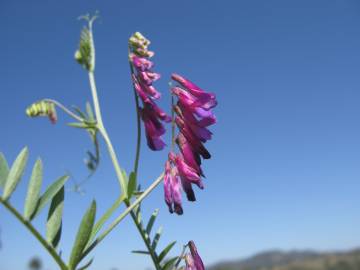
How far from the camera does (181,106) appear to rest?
A: 1745 millimetres

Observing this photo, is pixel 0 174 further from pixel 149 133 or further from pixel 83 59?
pixel 83 59

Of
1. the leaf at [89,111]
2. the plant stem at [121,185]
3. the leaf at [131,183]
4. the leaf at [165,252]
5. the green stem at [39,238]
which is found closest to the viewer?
the green stem at [39,238]

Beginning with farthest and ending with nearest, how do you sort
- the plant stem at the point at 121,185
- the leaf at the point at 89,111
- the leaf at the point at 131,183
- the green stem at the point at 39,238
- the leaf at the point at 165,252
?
1. the leaf at the point at 89,111
2. the leaf at the point at 165,252
3. the leaf at the point at 131,183
4. the plant stem at the point at 121,185
5. the green stem at the point at 39,238

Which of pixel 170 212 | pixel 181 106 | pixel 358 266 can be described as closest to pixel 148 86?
pixel 181 106

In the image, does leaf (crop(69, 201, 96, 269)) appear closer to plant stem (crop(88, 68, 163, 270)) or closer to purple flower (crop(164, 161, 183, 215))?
plant stem (crop(88, 68, 163, 270))

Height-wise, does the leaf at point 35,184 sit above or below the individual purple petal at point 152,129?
below

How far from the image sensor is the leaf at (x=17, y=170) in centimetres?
139

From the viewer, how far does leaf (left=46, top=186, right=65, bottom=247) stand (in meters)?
1.40

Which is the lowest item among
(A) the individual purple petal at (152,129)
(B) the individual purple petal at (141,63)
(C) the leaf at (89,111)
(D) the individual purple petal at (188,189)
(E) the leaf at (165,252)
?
(E) the leaf at (165,252)

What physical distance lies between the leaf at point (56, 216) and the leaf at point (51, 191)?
15 mm

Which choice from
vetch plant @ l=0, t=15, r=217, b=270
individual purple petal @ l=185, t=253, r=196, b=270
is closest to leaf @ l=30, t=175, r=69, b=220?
vetch plant @ l=0, t=15, r=217, b=270

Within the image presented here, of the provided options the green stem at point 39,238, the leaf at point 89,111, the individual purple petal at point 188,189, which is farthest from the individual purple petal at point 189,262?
the leaf at point 89,111

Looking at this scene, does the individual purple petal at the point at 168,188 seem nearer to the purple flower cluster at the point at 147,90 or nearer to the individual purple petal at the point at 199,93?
the purple flower cluster at the point at 147,90

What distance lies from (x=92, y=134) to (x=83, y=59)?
41 centimetres
